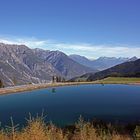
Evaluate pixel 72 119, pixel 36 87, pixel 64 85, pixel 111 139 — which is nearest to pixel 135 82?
pixel 64 85

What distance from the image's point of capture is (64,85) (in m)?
137

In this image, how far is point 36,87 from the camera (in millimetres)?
129500

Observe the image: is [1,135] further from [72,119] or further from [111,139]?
[72,119]

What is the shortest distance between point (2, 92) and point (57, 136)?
9603cm

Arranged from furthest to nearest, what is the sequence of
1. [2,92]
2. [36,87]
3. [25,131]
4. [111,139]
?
[36,87] → [2,92] → [111,139] → [25,131]

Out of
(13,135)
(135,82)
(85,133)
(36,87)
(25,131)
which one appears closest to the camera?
(13,135)

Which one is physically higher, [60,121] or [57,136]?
[57,136]

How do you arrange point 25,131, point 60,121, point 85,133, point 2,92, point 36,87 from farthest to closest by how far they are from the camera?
point 36,87 → point 2,92 → point 60,121 → point 85,133 → point 25,131

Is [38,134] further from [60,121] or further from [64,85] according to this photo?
[64,85]

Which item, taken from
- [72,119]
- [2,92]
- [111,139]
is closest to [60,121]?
[72,119]

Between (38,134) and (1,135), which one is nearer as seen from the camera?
(38,134)

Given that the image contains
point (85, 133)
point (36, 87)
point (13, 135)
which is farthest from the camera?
point (36, 87)

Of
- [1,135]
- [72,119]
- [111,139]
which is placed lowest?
[72,119]

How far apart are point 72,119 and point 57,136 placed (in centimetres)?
3777
